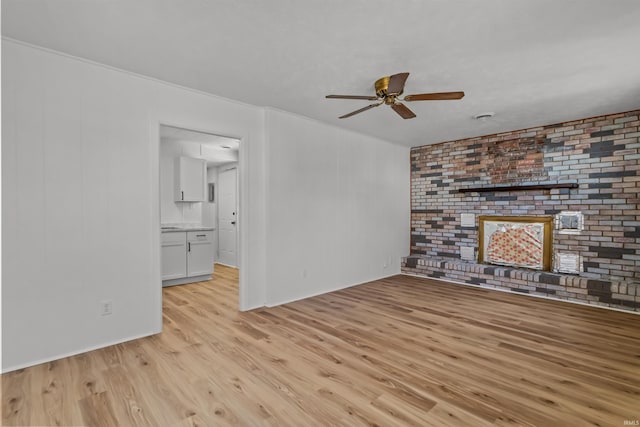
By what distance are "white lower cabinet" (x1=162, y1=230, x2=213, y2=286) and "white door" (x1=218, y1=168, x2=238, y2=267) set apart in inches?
48.3

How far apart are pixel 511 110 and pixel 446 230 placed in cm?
252

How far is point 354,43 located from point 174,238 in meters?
4.16

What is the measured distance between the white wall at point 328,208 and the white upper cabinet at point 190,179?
256 centimetres

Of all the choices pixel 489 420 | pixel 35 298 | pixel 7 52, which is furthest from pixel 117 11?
pixel 489 420

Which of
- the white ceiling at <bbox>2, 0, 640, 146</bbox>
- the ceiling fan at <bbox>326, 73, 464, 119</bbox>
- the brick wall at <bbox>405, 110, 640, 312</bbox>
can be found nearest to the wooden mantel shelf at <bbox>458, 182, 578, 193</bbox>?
the brick wall at <bbox>405, 110, 640, 312</bbox>

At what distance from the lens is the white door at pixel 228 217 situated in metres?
6.80

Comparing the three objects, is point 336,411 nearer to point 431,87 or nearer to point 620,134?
point 431,87

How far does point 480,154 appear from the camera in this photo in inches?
219

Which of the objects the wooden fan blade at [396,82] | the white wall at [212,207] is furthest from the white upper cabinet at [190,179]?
the wooden fan blade at [396,82]

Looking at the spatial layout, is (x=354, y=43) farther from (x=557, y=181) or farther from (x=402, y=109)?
(x=557, y=181)

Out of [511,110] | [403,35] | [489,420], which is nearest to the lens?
[489,420]

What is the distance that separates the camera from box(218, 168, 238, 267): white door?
6.80 m

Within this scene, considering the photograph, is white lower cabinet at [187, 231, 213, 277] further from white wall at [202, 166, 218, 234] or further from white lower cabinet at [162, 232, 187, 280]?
white wall at [202, 166, 218, 234]

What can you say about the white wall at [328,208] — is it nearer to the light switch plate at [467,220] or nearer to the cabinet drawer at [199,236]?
the light switch plate at [467,220]
